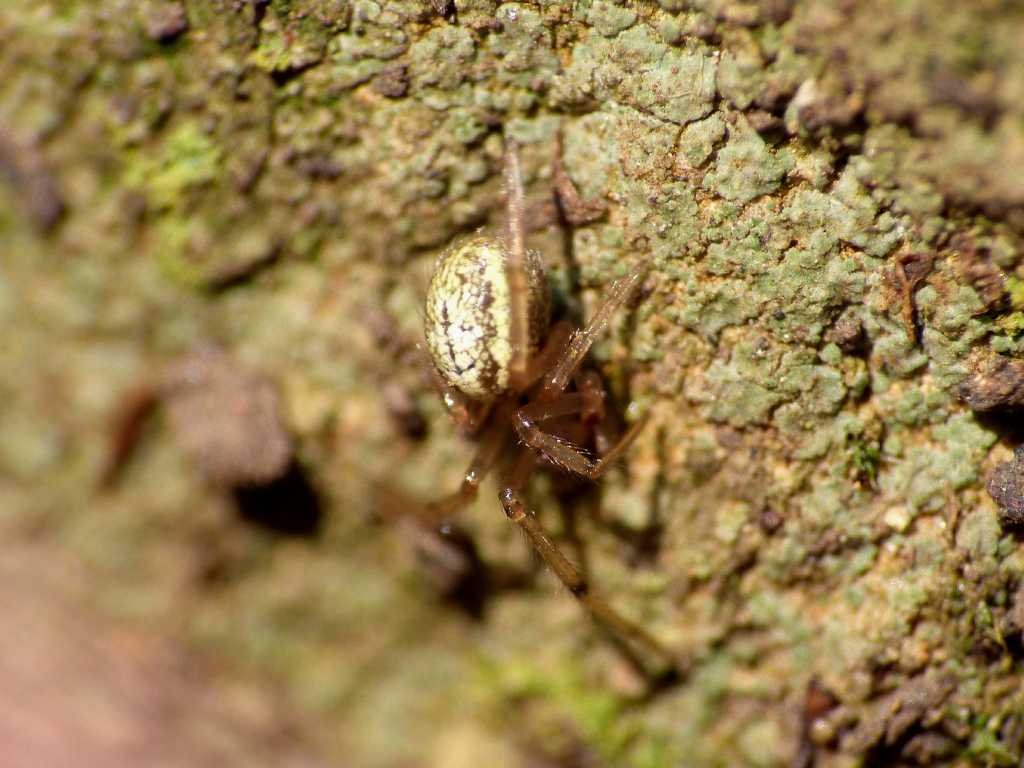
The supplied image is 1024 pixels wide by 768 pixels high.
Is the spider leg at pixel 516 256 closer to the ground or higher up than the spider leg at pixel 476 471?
higher up

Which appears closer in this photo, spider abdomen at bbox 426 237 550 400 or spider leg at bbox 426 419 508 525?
spider abdomen at bbox 426 237 550 400

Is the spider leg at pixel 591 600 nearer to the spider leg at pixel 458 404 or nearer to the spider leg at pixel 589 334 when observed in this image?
the spider leg at pixel 458 404

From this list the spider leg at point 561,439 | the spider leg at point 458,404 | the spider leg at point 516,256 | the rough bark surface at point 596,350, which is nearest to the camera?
the rough bark surface at point 596,350

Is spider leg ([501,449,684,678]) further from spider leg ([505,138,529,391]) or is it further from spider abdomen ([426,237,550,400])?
spider leg ([505,138,529,391])

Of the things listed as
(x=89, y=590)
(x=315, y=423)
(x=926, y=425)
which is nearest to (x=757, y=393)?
(x=926, y=425)

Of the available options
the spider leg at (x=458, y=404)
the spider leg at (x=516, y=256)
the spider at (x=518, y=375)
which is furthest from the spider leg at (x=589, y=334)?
the spider leg at (x=458, y=404)

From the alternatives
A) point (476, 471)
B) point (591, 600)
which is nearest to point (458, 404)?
point (476, 471)

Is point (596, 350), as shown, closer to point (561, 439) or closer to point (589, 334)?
point (589, 334)

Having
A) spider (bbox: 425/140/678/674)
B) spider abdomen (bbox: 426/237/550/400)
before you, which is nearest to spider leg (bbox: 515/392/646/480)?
spider (bbox: 425/140/678/674)
